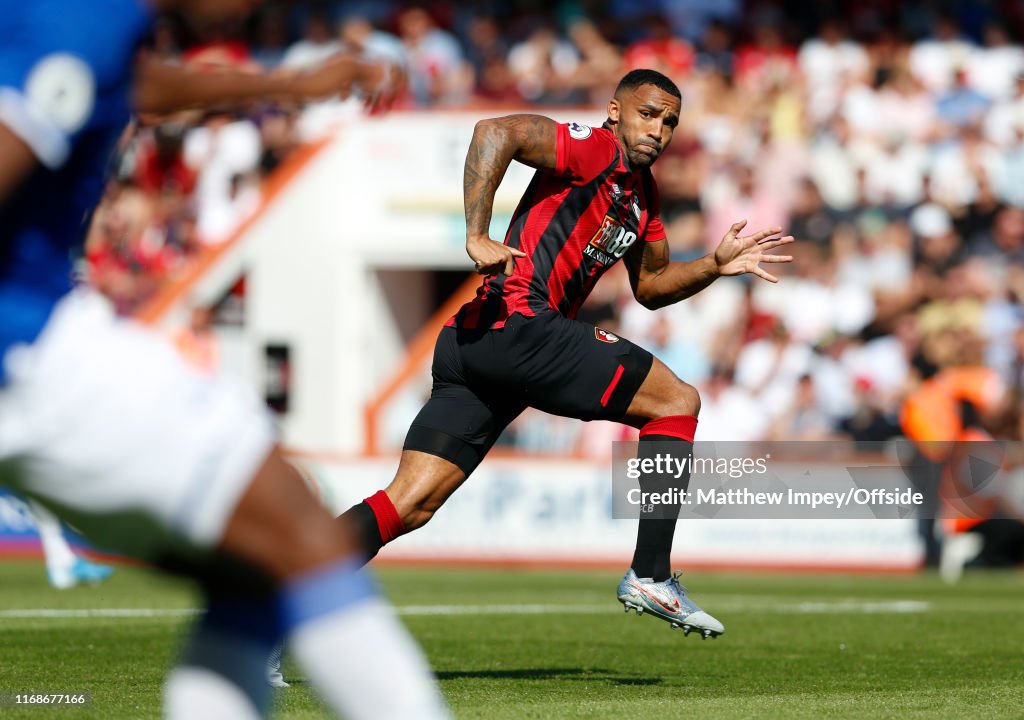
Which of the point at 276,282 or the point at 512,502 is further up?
the point at 276,282

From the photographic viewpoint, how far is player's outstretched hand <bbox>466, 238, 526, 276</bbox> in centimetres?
693

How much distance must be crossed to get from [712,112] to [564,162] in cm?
1410

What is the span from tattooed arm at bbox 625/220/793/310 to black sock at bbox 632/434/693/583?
0.96 metres

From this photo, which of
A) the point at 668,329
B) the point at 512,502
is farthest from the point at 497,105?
the point at 512,502

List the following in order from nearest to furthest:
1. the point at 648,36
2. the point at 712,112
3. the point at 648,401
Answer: the point at 648,401
the point at 712,112
the point at 648,36

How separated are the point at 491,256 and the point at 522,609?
17.2 feet

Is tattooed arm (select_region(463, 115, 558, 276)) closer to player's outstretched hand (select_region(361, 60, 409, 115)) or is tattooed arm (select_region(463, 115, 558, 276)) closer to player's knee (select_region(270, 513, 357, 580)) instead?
player's outstretched hand (select_region(361, 60, 409, 115))

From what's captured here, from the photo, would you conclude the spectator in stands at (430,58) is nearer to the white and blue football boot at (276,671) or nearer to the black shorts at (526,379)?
the black shorts at (526,379)

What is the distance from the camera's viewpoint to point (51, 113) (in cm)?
362

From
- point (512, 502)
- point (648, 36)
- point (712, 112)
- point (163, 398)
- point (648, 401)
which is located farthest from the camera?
point (648, 36)

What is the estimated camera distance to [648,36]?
2317cm

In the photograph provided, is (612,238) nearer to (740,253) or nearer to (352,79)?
(740,253)

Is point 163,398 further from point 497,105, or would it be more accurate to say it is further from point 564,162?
point 497,105

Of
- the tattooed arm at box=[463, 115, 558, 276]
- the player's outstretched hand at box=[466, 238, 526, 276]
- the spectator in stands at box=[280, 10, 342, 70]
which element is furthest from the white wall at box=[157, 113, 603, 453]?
the player's outstretched hand at box=[466, 238, 526, 276]
